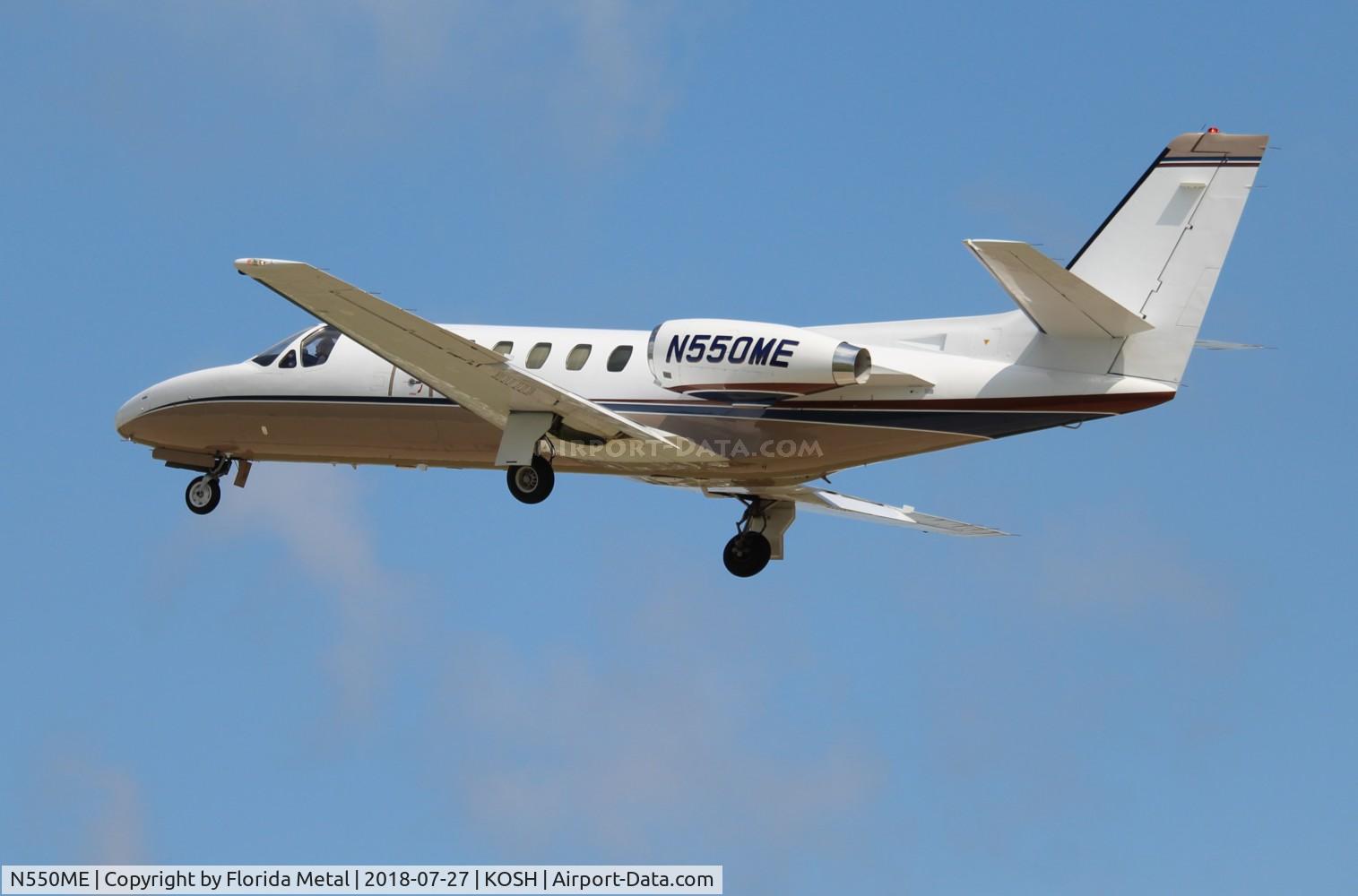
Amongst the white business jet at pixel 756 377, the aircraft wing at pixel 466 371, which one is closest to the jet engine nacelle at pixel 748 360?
the white business jet at pixel 756 377

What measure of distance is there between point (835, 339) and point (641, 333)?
3.30 meters

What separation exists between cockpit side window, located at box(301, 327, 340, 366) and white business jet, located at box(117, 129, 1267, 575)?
3cm

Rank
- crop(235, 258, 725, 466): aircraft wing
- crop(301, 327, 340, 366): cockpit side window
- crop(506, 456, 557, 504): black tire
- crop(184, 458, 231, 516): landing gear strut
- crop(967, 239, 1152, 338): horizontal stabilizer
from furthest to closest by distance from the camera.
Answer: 1. crop(184, 458, 231, 516): landing gear strut
2. crop(301, 327, 340, 366): cockpit side window
3. crop(506, 456, 557, 504): black tire
4. crop(235, 258, 725, 466): aircraft wing
5. crop(967, 239, 1152, 338): horizontal stabilizer

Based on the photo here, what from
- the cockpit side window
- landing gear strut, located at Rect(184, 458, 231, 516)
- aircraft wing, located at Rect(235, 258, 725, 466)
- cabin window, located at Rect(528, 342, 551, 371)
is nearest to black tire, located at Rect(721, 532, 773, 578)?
aircraft wing, located at Rect(235, 258, 725, 466)

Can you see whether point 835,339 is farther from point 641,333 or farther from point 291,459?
point 291,459

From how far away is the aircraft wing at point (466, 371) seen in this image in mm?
25141

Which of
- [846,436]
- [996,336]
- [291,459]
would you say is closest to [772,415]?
[846,436]

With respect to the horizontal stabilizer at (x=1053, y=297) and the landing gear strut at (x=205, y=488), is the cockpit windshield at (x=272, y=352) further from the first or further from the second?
the horizontal stabilizer at (x=1053, y=297)

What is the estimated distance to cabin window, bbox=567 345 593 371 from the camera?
2862 centimetres

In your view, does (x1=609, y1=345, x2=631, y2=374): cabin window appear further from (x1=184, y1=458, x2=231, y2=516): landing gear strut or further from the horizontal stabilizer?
(x1=184, y1=458, x2=231, y2=516): landing gear strut

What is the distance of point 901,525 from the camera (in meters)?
32.3

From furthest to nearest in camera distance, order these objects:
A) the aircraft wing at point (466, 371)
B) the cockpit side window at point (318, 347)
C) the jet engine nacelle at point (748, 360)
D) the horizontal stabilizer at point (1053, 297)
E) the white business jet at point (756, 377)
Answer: the cockpit side window at point (318, 347)
the jet engine nacelle at point (748, 360)
the white business jet at point (756, 377)
the aircraft wing at point (466, 371)
the horizontal stabilizer at point (1053, 297)

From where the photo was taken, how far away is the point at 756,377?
87.9 feet

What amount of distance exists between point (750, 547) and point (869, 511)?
7.56 ft
